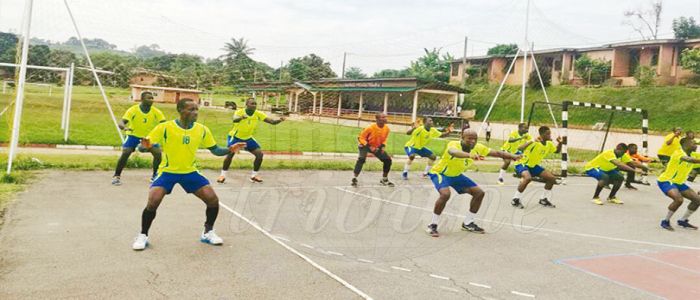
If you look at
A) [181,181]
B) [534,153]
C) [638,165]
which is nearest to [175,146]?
[181,181]

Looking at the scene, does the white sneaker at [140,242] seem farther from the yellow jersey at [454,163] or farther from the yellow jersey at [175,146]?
the yellow jersey at [454,163]

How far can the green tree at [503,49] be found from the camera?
54.6 metres

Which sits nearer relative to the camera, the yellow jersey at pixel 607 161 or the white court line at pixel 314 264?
the white court line at pixel 314 264

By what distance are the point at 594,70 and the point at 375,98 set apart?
18762 millimetres

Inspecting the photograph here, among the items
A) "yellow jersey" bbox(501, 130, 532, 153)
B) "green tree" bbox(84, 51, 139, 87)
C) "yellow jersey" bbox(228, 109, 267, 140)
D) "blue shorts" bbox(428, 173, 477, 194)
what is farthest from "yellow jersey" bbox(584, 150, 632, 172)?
"green tree" bbox(84, 51, 139, 87)

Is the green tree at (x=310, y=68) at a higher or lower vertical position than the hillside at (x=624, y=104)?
higher

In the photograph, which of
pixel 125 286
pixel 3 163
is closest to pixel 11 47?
pixel 3 163

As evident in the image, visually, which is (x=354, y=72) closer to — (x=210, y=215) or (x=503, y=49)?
(x=503, y=49)

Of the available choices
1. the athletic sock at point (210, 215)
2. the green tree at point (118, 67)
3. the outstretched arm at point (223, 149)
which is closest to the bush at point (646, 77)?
the green tree at point (118, 67)

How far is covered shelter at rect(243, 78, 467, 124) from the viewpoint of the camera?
41.4 m

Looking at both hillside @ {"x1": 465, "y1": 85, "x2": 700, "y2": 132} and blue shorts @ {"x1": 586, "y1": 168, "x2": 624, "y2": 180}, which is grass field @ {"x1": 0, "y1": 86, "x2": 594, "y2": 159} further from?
blue shorts @ {"x1": 586, "y1": 168, "x2": 624, "y2": 180}

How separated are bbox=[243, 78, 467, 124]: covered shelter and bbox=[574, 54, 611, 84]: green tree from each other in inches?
411

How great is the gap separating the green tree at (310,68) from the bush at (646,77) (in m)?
30.1

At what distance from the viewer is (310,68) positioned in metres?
57.3
